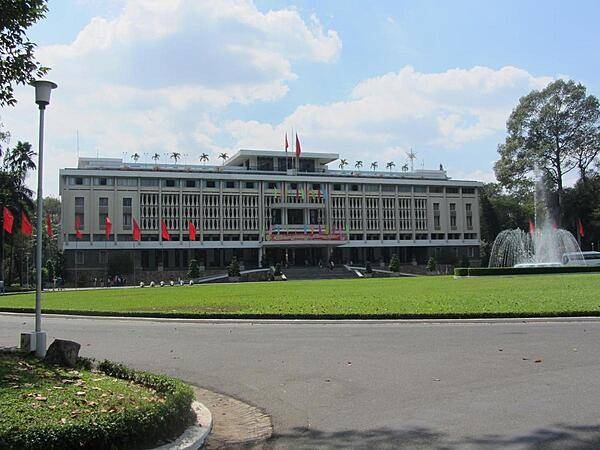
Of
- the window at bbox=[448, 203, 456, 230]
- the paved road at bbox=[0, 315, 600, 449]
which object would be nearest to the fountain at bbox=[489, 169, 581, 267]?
the window at bbox=[448, 203, 456, 230]

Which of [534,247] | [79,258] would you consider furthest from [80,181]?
[534,247]

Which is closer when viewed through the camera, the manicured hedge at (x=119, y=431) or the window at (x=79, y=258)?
the manicured hedge at (x=119, y=431)

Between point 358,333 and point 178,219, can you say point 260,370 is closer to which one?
point 358,333

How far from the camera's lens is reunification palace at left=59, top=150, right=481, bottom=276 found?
84.7 m

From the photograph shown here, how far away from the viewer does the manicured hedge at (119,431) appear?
197 inches

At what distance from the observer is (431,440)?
19.7ft

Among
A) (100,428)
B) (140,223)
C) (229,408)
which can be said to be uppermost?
(140,223)

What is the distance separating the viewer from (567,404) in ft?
23.6

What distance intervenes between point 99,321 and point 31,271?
70.5m

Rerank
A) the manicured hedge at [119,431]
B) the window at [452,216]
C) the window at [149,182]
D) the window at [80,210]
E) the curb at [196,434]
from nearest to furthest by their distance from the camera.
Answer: the manicured hedge at [119,431] → the curb at [196,434] → the window at [80,210] → the window at [149,182] → the window at [452,216]

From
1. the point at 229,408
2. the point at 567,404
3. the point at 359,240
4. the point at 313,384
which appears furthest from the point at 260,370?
the point at 359,240

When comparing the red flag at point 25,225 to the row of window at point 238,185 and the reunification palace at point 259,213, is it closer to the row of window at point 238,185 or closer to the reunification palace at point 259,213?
the reunification palace at point 259,213

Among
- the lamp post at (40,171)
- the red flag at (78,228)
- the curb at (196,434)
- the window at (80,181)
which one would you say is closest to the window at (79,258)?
the red flag at (78,228)

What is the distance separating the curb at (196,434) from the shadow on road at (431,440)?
0.72m
